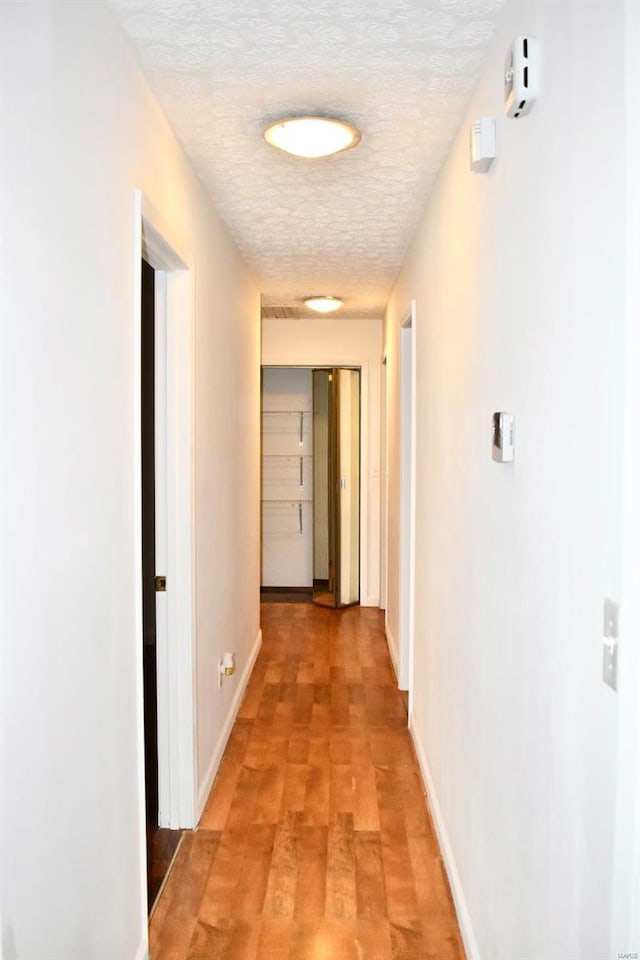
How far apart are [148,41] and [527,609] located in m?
1.64

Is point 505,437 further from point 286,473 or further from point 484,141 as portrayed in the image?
point 286,473

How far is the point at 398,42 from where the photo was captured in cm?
185

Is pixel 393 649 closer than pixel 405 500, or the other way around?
pixel 405 500

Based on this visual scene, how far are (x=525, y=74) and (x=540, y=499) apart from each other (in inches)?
32.0

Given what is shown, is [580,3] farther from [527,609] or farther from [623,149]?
[527,609]

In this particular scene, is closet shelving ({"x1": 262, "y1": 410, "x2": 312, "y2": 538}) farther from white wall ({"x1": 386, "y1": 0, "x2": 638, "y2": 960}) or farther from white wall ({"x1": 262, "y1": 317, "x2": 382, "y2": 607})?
white wall ({"x1": 386, "y1": 0, "x2": 638, "y2": 960})

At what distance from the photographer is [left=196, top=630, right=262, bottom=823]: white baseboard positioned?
2.96 meters

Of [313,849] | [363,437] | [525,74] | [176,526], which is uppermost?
[525,74]

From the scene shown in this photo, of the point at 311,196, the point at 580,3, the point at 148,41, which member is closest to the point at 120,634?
the point at 148,41

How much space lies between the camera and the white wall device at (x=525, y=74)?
1.42 metres

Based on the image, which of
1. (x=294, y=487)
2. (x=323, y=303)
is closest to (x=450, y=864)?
(x=323, y=303)

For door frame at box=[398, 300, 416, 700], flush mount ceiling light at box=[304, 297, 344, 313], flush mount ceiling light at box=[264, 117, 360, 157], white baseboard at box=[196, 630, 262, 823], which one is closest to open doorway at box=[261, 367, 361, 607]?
flush mount ceiling light at box=[304, 297, 344, 313]

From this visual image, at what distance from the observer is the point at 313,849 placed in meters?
2.69

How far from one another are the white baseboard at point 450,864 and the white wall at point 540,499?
16 mm
